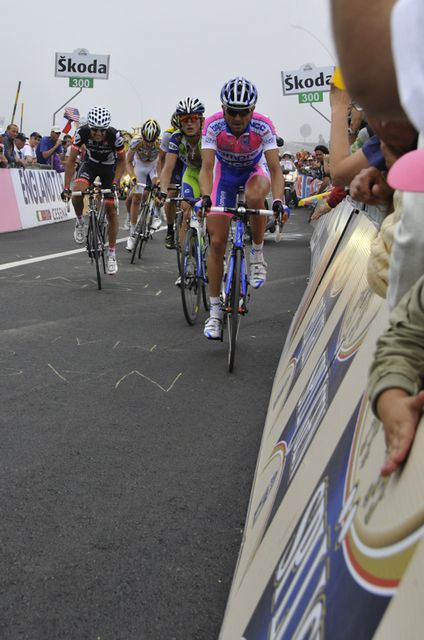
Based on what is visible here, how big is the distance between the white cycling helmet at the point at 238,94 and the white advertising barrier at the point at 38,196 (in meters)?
12.5

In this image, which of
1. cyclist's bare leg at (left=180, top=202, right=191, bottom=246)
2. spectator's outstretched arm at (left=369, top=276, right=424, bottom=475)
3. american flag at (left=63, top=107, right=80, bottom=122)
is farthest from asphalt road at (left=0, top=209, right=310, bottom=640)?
american flag at (left=63, top=107, right=80, bottom=122)

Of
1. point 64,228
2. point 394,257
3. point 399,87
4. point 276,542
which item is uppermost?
point 399,87

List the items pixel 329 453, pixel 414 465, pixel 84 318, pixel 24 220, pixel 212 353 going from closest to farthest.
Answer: pixel 414 465 → pixel 329 453 → pixel 212 353 → pixel 84 318 → pixel 24 220

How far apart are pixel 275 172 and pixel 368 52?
6.23 metres

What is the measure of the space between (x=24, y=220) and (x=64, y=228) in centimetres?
100

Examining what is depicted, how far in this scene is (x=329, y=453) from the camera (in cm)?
202

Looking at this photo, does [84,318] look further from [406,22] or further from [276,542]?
[406,22]

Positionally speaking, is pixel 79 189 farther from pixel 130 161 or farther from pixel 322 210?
pixel 322 210

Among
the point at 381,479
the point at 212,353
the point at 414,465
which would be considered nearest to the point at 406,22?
the point at 414,465

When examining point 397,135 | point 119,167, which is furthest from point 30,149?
point 397,135

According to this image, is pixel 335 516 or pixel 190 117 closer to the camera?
pixel 335 516

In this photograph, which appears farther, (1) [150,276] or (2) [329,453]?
(1) [150,276]

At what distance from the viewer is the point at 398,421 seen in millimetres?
1368

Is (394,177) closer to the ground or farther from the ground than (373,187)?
farther from the ground
